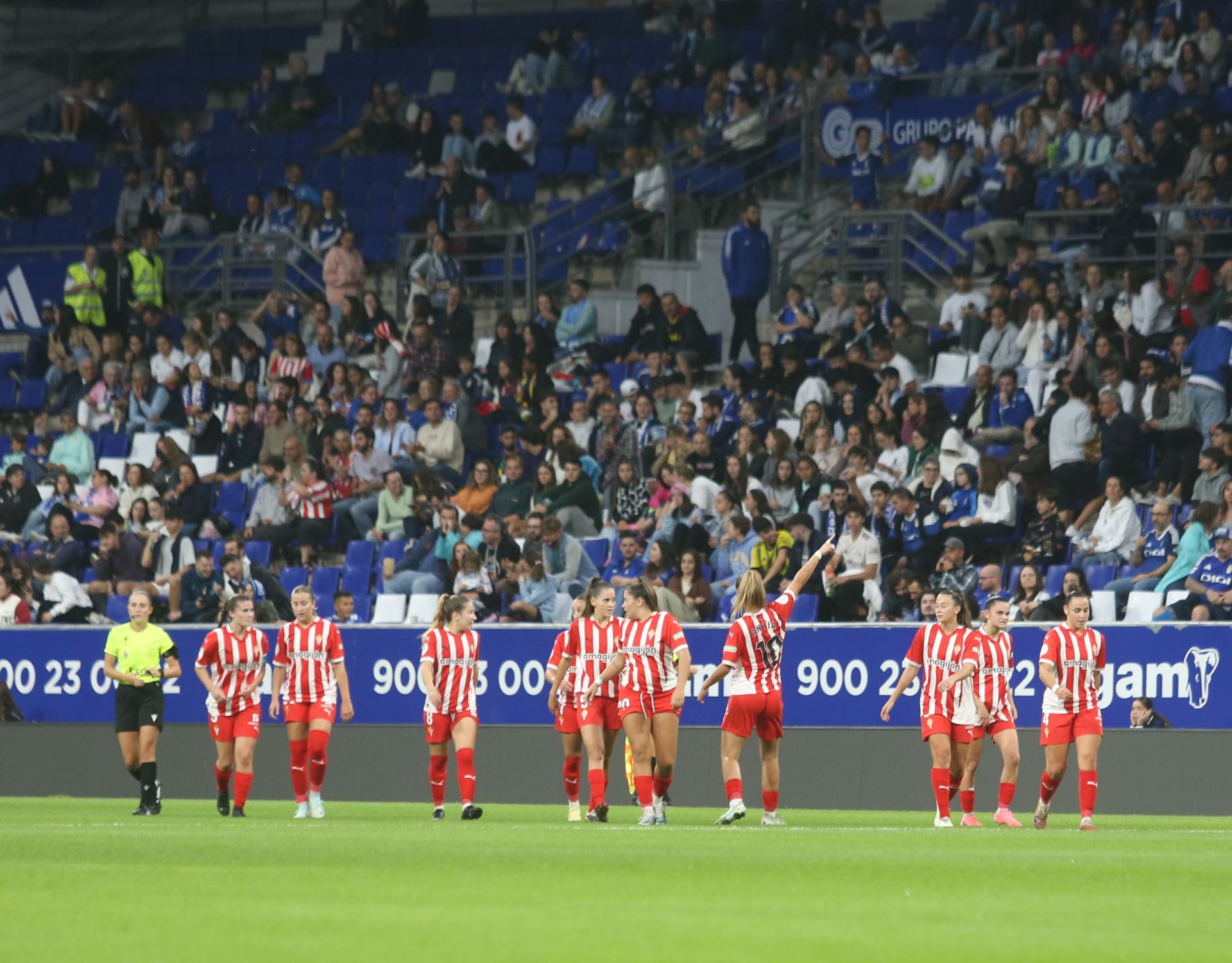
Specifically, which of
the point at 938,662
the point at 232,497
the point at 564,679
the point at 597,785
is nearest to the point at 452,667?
the point at 564,679

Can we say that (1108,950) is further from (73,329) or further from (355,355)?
(73,329)

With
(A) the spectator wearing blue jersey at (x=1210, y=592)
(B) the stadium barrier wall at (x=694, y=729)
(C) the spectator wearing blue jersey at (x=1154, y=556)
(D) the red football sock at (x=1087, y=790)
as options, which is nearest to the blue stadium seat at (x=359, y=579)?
(B) the stadium barrier wall at (x=694, y=729)

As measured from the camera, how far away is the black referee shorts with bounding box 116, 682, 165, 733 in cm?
1836

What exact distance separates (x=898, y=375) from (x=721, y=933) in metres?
14.8

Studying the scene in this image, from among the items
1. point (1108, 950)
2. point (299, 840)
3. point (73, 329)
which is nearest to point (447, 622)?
point (299, 840)

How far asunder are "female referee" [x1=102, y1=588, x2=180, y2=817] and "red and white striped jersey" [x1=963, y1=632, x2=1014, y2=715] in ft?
22.8

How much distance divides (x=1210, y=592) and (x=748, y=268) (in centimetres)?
872

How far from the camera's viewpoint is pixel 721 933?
8.66 meters

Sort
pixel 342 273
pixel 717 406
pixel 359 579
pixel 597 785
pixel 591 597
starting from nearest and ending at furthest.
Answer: pixel 597 785 → pixel 591 597 → pixel 717 406 → pixel 359 579 → pixel 342 273

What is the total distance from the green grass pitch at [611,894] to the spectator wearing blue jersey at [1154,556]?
13.7 feet

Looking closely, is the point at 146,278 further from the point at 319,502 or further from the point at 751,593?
the point at 751,593

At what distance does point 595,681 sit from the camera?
16.8 m

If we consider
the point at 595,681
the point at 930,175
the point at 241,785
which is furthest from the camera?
the point at 930,175

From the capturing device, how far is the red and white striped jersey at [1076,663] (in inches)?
627
